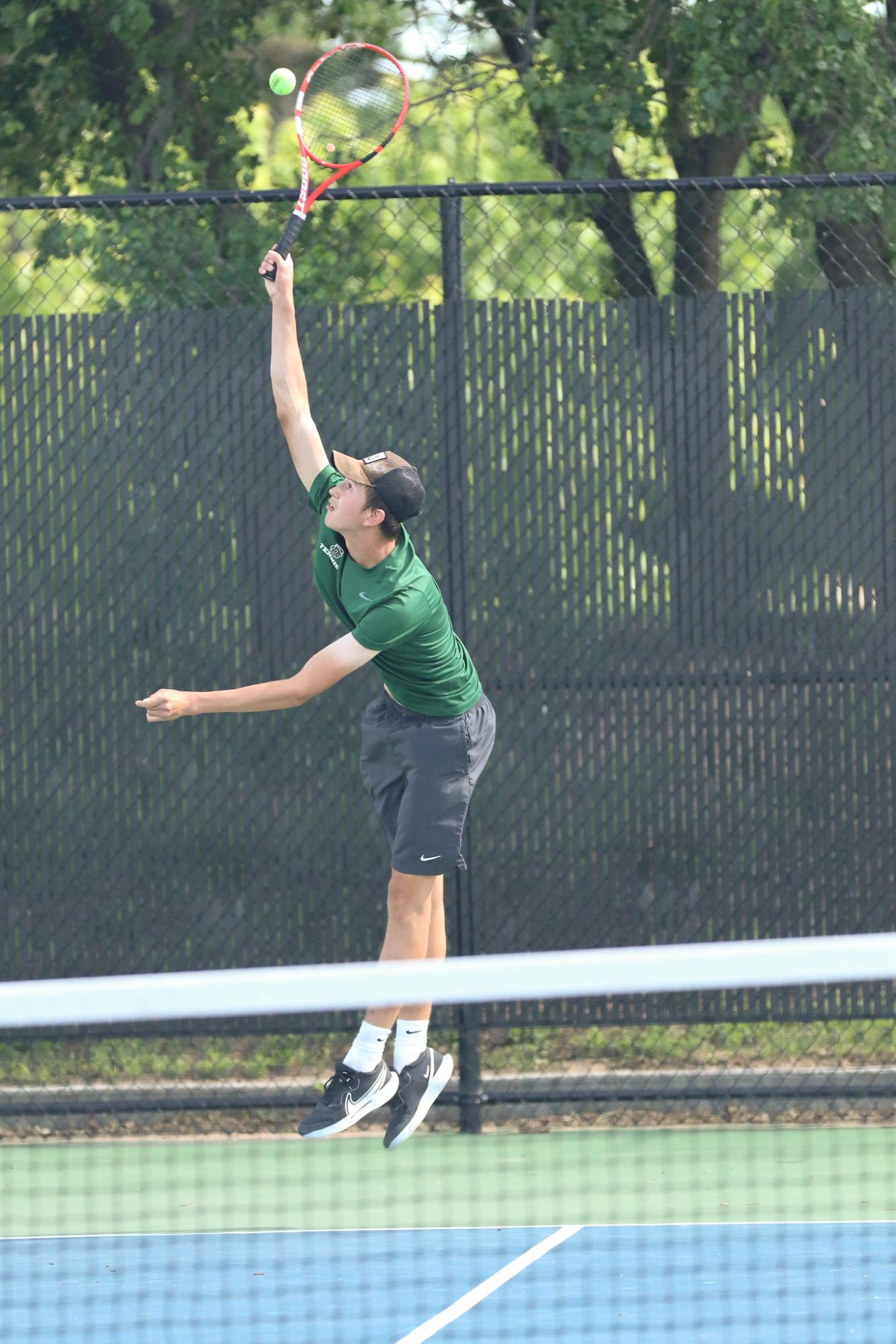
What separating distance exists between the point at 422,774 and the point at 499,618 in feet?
4.43

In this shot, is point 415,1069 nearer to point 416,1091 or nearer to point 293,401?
point 416,1091

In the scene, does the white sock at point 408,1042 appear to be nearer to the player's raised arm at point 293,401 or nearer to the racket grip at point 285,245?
the player's raised arm at point 293,401

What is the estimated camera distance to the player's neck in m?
4.97

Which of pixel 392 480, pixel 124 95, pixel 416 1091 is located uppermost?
pixel 124 95

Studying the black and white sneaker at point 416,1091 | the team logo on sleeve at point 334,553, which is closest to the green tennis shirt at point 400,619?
the team logo on sleeve at point 334,553

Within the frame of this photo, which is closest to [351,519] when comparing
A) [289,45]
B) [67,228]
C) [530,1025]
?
[530,1025]

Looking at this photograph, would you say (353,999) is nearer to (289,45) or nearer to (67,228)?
(67,228)

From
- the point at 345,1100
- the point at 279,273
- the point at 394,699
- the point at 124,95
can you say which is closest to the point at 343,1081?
the point at 345,1100

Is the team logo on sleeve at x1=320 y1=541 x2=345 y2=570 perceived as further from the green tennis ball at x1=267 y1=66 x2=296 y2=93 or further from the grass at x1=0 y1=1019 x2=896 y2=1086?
the grass at x1=0 y1=1019 x2=896 y2=1086

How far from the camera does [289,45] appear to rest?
10906mm

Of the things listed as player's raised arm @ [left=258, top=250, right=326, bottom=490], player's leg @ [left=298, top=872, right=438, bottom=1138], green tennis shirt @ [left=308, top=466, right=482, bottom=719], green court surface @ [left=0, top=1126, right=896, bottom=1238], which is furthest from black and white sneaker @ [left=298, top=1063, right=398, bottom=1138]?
player's raised arm @ [left=258, top=250, right=326, bottom=490]

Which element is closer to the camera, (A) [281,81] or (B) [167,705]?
(B) [167,705]

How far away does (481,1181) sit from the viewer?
608 cm

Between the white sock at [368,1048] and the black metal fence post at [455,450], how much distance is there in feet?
3.99
